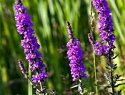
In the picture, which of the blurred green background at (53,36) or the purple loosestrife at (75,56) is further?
the blurred green background at (53,36)

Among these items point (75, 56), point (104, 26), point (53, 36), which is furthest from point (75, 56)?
point (53, 36)

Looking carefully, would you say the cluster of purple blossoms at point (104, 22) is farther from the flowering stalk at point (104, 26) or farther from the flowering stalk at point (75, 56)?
the flowering stalk at point (75, 56)

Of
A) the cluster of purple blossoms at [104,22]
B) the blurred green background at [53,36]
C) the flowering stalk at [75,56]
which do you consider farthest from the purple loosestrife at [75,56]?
the blurred green background at [53,36]

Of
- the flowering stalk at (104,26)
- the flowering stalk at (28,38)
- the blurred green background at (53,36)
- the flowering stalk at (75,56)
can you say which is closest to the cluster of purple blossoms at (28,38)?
the flowering stalk at (28,38)

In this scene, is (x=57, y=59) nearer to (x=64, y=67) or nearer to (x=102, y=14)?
(x=64, y=67)

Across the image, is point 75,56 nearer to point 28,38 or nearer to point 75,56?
point 75,56

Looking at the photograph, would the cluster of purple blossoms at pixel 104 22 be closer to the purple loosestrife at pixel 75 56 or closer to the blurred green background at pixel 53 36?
the purple loosestrife at pixel 75 56

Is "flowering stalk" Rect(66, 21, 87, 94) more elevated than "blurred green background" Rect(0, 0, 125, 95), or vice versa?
"blurred green background" Rect(0, 0, 125, 95)

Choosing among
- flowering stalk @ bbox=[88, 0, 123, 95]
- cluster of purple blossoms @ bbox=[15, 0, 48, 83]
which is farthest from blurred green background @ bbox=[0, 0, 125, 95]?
cluster of purple blossoms @ bbox=[15, 0, 48, 83]

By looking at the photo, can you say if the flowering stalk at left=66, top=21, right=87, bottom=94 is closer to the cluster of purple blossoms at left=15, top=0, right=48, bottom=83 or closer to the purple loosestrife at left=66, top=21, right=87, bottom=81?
the purple loosestrife at left=66, top=21, right=87, bottom=81

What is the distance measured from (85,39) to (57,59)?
1.10 feet

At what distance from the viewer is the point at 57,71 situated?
315 cm

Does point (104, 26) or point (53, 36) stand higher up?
point (53, 36)

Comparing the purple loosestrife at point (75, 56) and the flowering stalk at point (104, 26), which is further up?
the flowering stalk at point (104, 26)
